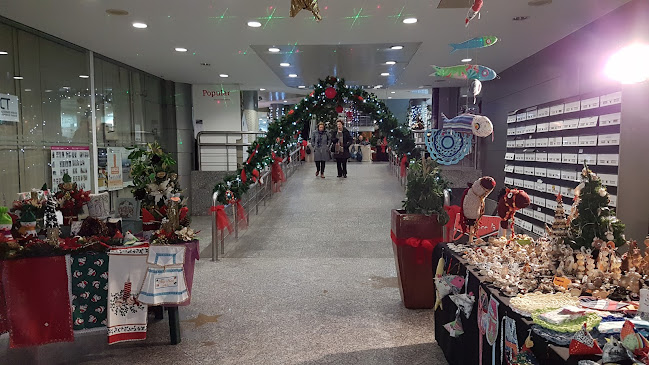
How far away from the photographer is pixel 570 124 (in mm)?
5848

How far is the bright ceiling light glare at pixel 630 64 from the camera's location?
4.27 metres

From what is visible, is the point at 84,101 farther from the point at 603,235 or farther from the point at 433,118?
the point at 433,118

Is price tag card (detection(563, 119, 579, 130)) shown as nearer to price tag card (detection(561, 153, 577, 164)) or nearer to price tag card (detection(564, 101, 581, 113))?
price tag card (detection(564, 101, 581, 113))

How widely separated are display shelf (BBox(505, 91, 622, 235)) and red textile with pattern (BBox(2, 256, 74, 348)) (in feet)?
13.6

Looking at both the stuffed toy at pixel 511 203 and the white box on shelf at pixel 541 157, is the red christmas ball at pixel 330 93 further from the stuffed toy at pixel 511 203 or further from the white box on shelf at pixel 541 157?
the stuffed toy at pixel 511 203

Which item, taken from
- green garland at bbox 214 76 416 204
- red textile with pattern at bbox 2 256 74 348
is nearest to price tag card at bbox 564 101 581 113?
green garland at bbox 214 76 416 204

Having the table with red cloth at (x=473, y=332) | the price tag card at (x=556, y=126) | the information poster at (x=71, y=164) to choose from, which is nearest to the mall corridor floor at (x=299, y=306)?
the table with red cloth at (x=473, y=332)

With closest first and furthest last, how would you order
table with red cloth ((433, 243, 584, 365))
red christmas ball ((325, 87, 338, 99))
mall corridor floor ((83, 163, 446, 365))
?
table with red cloth ((433, 243, 584, 365))
mall corridor floor ((83, 163, 446, 365))
red christmas ball ((325, 87, 338, 99))

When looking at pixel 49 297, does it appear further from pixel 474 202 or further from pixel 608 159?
pixel 608 159

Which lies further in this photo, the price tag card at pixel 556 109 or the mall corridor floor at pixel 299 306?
the price tag card at pixel 556 109

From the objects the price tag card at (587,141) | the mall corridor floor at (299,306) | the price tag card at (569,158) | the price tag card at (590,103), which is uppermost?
the price tag card at (590,103)

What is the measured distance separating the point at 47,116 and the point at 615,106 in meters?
6.73

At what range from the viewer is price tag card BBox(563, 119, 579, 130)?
223 inches

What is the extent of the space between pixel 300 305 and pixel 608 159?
12.1ft
